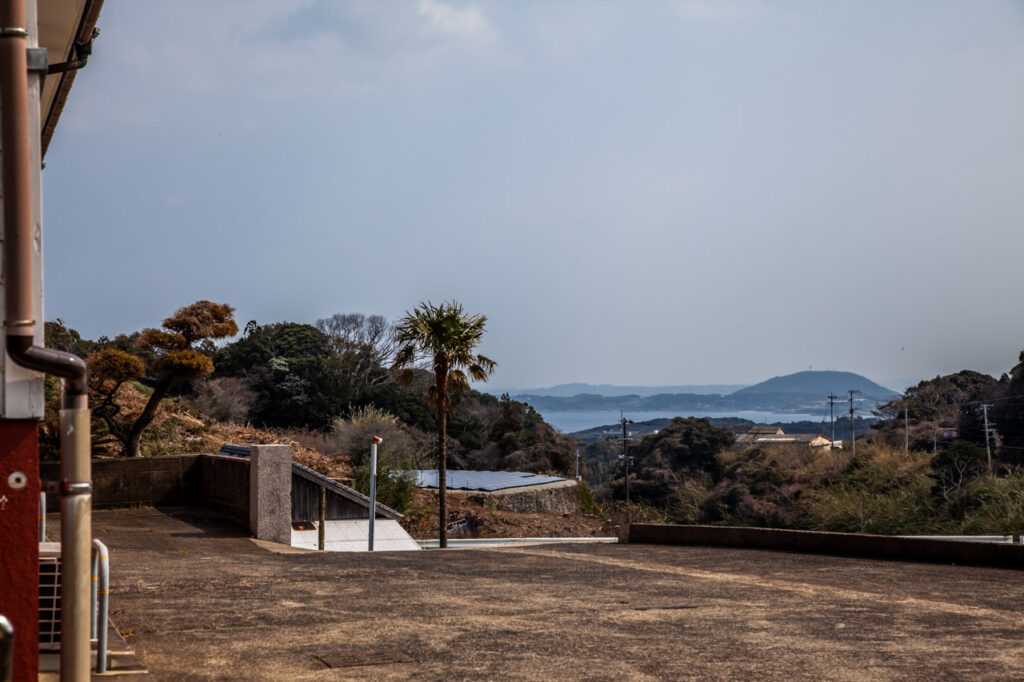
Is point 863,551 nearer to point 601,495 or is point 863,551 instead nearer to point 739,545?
point 739,545

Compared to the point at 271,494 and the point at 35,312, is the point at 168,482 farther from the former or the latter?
the point at 35,312

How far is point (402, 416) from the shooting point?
55.2 m

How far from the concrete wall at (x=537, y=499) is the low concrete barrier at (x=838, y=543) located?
79.3ft

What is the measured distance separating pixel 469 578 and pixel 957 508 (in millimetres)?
24921

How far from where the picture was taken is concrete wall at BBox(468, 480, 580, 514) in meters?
42.6

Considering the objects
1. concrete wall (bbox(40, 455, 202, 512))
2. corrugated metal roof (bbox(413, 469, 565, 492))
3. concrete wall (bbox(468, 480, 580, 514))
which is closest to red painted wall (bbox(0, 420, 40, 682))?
concrete wall (bbox(40, 455, 202, 512))

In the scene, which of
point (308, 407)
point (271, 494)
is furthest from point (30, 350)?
point (308, 407)

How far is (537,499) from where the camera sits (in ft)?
153

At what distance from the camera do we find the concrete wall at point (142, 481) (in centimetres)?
1641

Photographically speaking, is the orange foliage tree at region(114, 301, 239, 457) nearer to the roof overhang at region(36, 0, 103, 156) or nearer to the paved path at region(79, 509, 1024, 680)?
the paved path at region(79, 509, 1024, 680)

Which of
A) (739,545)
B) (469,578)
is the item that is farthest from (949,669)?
(739,545)

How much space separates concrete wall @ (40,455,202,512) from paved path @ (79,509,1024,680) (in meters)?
3.67

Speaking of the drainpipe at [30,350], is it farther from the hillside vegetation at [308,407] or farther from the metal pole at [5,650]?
the hillside vegetation at [308,407]

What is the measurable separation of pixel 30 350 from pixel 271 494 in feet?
35.7
